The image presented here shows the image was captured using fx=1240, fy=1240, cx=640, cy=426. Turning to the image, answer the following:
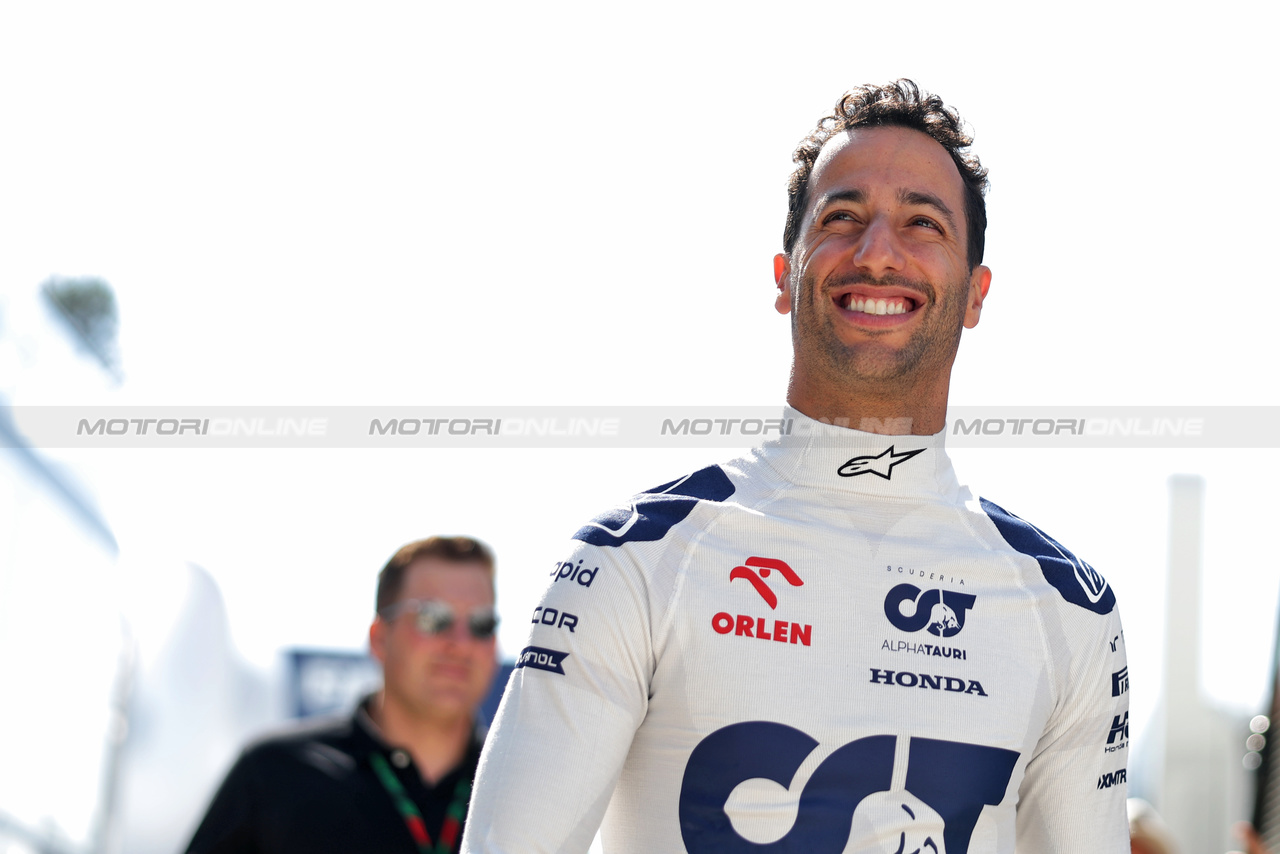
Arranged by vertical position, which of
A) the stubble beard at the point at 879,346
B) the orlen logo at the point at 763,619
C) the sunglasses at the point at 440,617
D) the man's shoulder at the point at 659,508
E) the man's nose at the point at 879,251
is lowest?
the orlen logo at the point at 763,619

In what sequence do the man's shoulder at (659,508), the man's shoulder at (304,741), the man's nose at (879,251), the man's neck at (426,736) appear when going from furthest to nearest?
the man's neck at (426,736) → the man's shoulder at (304,741) → the man's nose at (879,251) → the man's shoulder at (659,508)

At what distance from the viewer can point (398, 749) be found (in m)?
4.43

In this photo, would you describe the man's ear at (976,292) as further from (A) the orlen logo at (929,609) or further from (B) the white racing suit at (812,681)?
(A) the orlen logo at (929,609)

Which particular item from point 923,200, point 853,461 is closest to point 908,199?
point 923,200

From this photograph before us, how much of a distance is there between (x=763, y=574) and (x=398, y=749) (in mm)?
2492

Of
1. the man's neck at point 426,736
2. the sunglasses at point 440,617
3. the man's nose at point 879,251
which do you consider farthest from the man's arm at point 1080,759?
the sunglasses at point 440,617

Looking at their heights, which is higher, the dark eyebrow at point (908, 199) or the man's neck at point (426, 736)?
the dark eyebrow at point (908, 199)

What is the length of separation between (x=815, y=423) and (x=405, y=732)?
2.54m

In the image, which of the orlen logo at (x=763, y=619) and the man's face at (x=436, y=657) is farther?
the man's face at (x=436, y=657)

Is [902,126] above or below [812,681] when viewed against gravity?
above

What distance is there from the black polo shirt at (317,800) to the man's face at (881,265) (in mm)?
2444

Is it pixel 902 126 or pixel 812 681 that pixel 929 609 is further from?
pixel 902 126

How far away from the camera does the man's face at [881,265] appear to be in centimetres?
249

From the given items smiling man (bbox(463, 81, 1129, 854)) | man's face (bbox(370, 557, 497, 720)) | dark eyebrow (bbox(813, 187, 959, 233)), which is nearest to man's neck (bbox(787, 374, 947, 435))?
smiling man (bbox(463, 81, 1129, 854))
